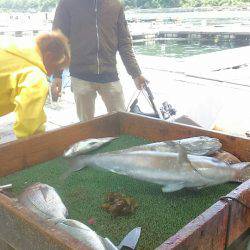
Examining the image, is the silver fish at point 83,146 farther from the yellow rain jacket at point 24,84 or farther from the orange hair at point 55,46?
the orange hair at point 55,46

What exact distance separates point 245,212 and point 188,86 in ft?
23.8

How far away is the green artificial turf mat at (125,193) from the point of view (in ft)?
6.82

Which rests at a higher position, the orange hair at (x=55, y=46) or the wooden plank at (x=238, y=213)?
the orange hair at (x=55, y=46)

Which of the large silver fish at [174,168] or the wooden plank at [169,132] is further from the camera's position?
the wooden plank at [169,132]

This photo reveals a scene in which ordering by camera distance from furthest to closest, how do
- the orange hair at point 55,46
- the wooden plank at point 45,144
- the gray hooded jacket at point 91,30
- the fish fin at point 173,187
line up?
the gray hooded jacket at point 91,30 < the orange hair at point 55,46 < the wooden plank at point 45,144 < the fish fin at point 173,187

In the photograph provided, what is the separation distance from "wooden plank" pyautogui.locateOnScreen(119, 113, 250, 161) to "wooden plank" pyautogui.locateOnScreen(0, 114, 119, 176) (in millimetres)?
179

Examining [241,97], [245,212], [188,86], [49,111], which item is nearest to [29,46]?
[245,212]

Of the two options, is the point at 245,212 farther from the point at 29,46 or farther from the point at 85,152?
the point at 29,46

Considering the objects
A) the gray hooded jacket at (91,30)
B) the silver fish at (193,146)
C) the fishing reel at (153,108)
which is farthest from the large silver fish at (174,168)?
the gray hooded jacket at (91,30)

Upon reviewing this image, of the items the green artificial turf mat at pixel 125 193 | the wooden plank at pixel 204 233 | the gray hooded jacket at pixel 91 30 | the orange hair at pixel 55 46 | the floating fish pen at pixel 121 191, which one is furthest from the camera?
the gray hooded jacket at pixel 91 30

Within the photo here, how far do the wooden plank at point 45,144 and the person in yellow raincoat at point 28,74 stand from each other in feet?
0.32

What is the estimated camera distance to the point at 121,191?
250 cm

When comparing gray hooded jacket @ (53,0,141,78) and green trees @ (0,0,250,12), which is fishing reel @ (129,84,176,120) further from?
green trees @ (0,0,250,12)

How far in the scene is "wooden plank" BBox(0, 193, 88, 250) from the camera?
152 centimetres
